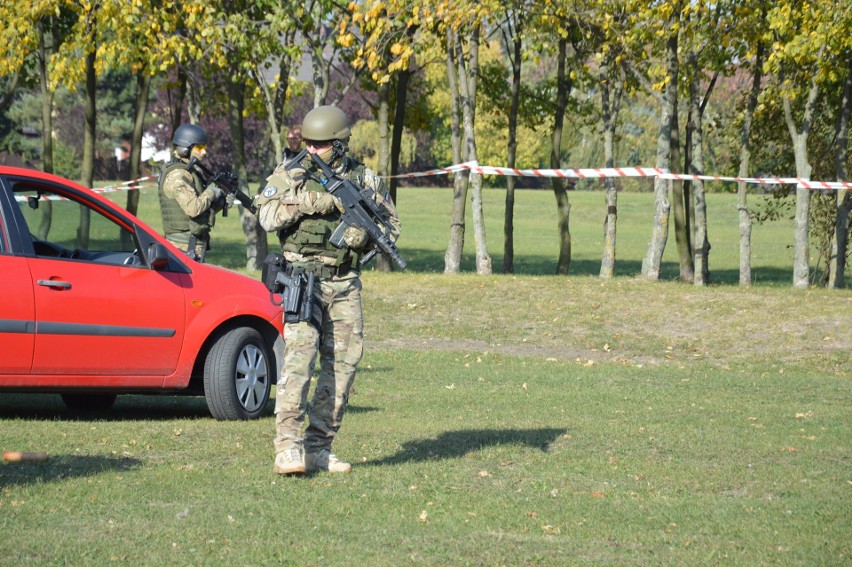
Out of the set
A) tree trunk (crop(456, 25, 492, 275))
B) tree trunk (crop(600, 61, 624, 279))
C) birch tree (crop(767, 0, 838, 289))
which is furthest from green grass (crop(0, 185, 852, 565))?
tree trunk (crop(600, 61, 624, 279))

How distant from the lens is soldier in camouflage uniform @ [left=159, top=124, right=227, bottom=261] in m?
11.4

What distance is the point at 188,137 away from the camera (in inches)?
450

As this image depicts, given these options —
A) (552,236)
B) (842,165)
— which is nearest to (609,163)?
(842,165)

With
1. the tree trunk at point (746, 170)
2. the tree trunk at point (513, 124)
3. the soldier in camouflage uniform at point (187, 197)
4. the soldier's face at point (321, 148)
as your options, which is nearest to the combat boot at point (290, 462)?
the soldier's face at point (321, 148)

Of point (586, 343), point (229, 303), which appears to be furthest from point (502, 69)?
point (229, 303)

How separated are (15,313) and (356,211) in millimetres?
2602

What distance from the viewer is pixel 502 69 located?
27312 millimetres

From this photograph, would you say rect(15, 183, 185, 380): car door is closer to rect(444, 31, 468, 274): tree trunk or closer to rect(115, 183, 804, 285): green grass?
rect(444, 31, 468, 274): tree trunk

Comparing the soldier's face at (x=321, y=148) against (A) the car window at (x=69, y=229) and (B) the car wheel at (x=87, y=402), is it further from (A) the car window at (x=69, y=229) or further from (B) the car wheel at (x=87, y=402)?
(B) the car wheel at (x=87, y=402)

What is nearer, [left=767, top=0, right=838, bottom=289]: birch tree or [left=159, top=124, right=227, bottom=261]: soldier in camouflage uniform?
[left=159, top=124, right=227, bottom=261]: soldier in camouflage uniform

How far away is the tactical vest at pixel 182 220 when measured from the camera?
38.0 ft

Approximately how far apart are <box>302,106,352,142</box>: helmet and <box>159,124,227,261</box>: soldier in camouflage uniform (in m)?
4.43

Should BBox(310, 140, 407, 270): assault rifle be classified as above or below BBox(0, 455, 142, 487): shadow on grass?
above

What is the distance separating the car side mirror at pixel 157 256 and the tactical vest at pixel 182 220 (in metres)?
2.58
